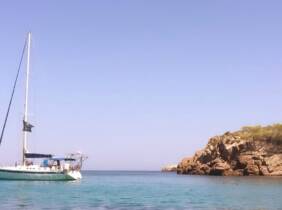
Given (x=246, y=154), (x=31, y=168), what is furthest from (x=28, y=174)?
(x=246, y=154)

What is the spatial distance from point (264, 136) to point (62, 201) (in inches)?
4185

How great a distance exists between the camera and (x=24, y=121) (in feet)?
288

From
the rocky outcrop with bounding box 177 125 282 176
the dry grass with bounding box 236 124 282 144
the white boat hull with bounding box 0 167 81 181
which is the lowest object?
the white boat hull with bounding box 0 167 81 181

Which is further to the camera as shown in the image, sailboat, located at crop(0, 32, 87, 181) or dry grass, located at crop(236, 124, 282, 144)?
dry grass, located at crop(236, 124, 282, 144)

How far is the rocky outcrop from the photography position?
458ft

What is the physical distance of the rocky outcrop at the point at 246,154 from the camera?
13962 cm

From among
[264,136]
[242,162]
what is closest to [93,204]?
[242,162]

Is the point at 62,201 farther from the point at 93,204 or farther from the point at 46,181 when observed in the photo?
the point at 46,181

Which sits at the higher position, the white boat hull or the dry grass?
the dry grass

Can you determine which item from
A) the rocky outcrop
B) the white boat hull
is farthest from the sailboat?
the rocky outcrop

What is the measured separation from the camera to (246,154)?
14225 centimetres

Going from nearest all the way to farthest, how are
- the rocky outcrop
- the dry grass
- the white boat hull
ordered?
the white boat hull, the rocky outcrop, the dry grass

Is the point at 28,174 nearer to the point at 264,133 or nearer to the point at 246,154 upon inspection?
the point at 246,154

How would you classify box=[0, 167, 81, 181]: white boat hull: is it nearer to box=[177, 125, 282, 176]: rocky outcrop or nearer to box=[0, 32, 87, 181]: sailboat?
box=[0, 32, 87, 181]: sailboat
